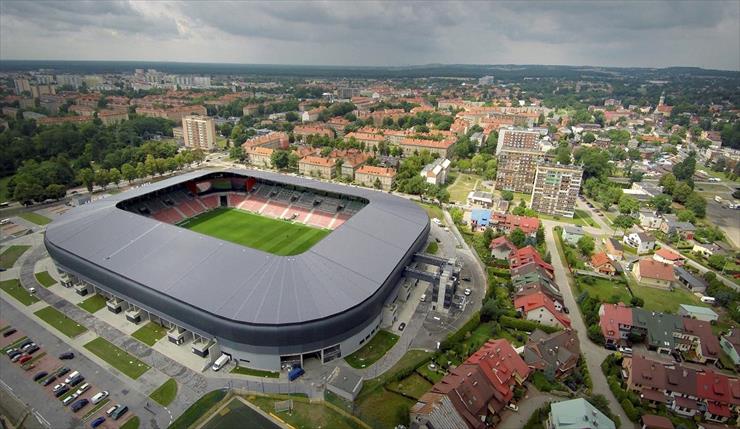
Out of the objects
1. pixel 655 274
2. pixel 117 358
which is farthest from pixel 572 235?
pixel 117 358

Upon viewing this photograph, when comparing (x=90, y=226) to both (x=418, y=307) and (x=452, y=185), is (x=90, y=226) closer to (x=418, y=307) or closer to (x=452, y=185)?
(x=418, y=307)

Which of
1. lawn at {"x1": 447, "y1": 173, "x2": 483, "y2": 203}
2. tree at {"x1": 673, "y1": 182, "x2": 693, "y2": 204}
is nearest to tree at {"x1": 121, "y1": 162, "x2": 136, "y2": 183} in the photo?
lawn at {"x1": 447, "y1": 173, "x2": 483, "y2": 203}

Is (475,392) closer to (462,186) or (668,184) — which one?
(462,186)

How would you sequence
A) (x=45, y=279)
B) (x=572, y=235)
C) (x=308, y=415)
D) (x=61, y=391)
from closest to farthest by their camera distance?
(x=308, y=415) < (x=61, y=391) < (x=45, y=279) < (x=572, y=235)

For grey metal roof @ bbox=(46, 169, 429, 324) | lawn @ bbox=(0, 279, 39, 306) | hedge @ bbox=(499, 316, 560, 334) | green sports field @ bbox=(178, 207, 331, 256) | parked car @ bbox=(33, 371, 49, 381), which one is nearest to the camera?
parked car @ bbox=(33, 371, 49, 381)

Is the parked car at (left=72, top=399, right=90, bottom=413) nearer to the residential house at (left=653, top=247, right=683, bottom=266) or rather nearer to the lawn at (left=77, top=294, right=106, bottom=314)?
the lawn at (left=77, top=294, right=106, bottom=314)

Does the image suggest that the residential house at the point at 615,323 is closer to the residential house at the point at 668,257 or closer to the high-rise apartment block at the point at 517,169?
the residential house at the point at 668,257
